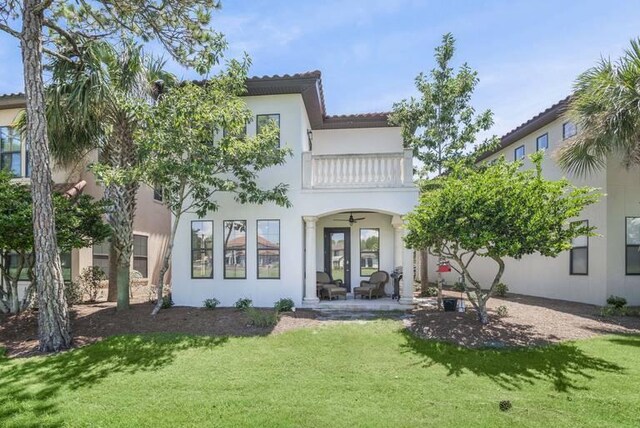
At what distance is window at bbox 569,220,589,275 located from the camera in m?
12.9

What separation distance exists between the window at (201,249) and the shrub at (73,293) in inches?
149

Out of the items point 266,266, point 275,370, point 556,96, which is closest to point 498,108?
point 556,96

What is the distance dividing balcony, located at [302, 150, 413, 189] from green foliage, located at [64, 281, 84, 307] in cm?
794

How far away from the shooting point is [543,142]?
15.2 meters

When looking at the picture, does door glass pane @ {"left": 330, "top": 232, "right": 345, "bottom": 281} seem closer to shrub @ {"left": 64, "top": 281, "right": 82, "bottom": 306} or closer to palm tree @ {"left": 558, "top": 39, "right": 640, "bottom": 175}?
palm tree @ {"left": 558, "top": 39, "right": 640, "bottom": 175}

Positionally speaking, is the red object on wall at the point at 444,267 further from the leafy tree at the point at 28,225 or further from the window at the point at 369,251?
the leafy tree at the point at 28,225

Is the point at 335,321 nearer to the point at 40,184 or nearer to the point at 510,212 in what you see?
the point at 510,212

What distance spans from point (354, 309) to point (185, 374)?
19.3ft

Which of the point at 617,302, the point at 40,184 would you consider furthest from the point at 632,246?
the point at 40,184

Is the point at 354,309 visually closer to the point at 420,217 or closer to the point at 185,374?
the point at 420,217

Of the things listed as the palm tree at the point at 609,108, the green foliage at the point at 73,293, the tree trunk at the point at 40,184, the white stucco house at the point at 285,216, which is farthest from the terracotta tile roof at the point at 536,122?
the green foliage at the point at 73,293

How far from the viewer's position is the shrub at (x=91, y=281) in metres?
12.6

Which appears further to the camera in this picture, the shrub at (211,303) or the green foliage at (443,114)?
the green foliage at (443,114)

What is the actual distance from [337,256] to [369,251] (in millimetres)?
1217
